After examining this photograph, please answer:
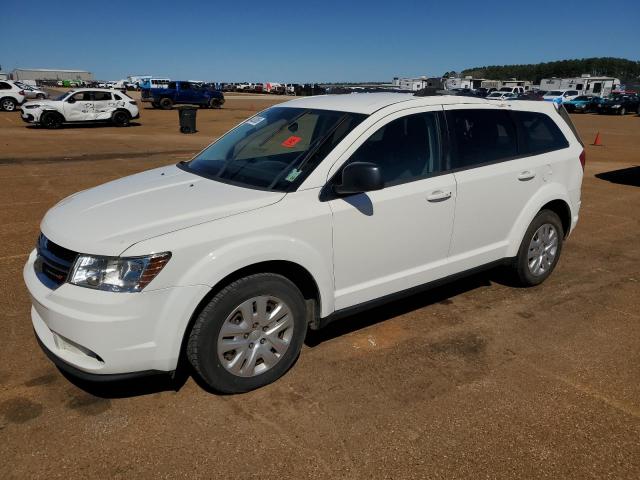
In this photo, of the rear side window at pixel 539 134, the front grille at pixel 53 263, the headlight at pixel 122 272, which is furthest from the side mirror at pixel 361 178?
the rear side window at pixel 539 134

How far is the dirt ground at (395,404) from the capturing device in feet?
8.28

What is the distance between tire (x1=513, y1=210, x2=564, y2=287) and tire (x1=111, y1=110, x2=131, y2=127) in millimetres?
20952

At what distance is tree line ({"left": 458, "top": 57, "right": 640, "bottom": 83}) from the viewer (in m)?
147

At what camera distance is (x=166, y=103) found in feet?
111

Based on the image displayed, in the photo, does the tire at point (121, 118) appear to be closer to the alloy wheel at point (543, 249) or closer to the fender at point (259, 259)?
the alloy wheel at point (543, 249)

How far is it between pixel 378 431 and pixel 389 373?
1.99 ft

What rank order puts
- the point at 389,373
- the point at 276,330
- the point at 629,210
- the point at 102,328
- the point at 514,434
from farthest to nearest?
the point at 629,210
the point at 389,373
the point at 276,330
the point at 514,434
the point at 102,328

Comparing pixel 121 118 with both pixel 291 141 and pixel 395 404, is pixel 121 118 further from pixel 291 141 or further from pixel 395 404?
pixel 395 404

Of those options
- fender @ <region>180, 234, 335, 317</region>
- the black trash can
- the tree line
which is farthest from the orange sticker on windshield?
the tree line

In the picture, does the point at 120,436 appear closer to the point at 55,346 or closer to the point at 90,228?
the point at 55,346

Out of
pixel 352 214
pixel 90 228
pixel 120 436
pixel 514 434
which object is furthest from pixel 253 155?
pixel 514 434

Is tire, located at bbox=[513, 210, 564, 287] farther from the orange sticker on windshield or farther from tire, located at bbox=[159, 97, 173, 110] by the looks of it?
tire, located at bbox=[159, 97, 173, 110]

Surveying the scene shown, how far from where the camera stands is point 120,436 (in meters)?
2.69

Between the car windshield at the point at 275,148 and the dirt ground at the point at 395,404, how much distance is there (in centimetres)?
130
